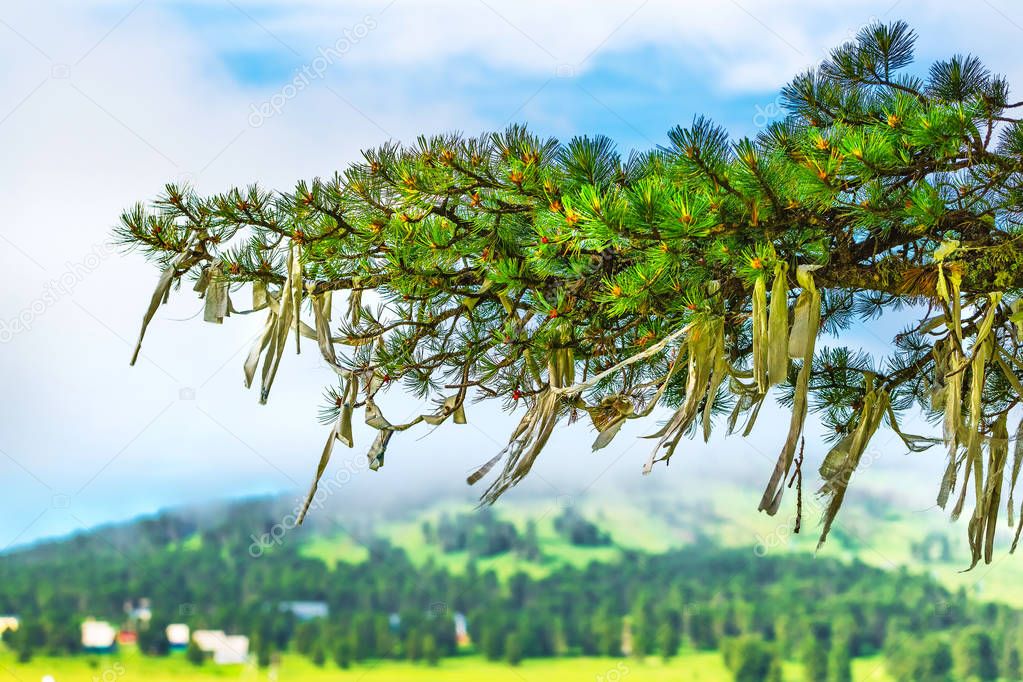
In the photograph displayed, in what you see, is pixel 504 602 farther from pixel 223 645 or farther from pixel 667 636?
pixel 223 645

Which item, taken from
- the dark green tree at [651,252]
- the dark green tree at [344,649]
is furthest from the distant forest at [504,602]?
the dark green tree at [651,252]

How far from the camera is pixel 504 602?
5527mm

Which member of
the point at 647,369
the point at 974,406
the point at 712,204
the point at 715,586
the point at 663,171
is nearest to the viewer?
the point at 712,204

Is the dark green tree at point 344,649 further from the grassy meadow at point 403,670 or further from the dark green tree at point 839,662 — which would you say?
the dark green tree at point 839,662

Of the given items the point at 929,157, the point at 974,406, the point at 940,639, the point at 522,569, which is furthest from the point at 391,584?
the point at 929,157

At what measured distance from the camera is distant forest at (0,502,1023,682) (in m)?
5.21

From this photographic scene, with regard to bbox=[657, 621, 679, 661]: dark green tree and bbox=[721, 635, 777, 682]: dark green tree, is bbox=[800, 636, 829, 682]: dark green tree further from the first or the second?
bbox=[657, 621, 679, 661]: dark green tree

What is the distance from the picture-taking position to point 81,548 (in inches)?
205

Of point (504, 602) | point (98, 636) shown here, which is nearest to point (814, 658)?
point (504, 602)

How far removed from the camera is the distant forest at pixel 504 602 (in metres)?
5.21

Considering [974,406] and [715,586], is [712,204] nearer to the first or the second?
[974,406]

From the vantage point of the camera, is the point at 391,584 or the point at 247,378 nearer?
the point at 247,378

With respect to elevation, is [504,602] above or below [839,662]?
above

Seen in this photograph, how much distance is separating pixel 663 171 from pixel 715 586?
4084 millimetres
